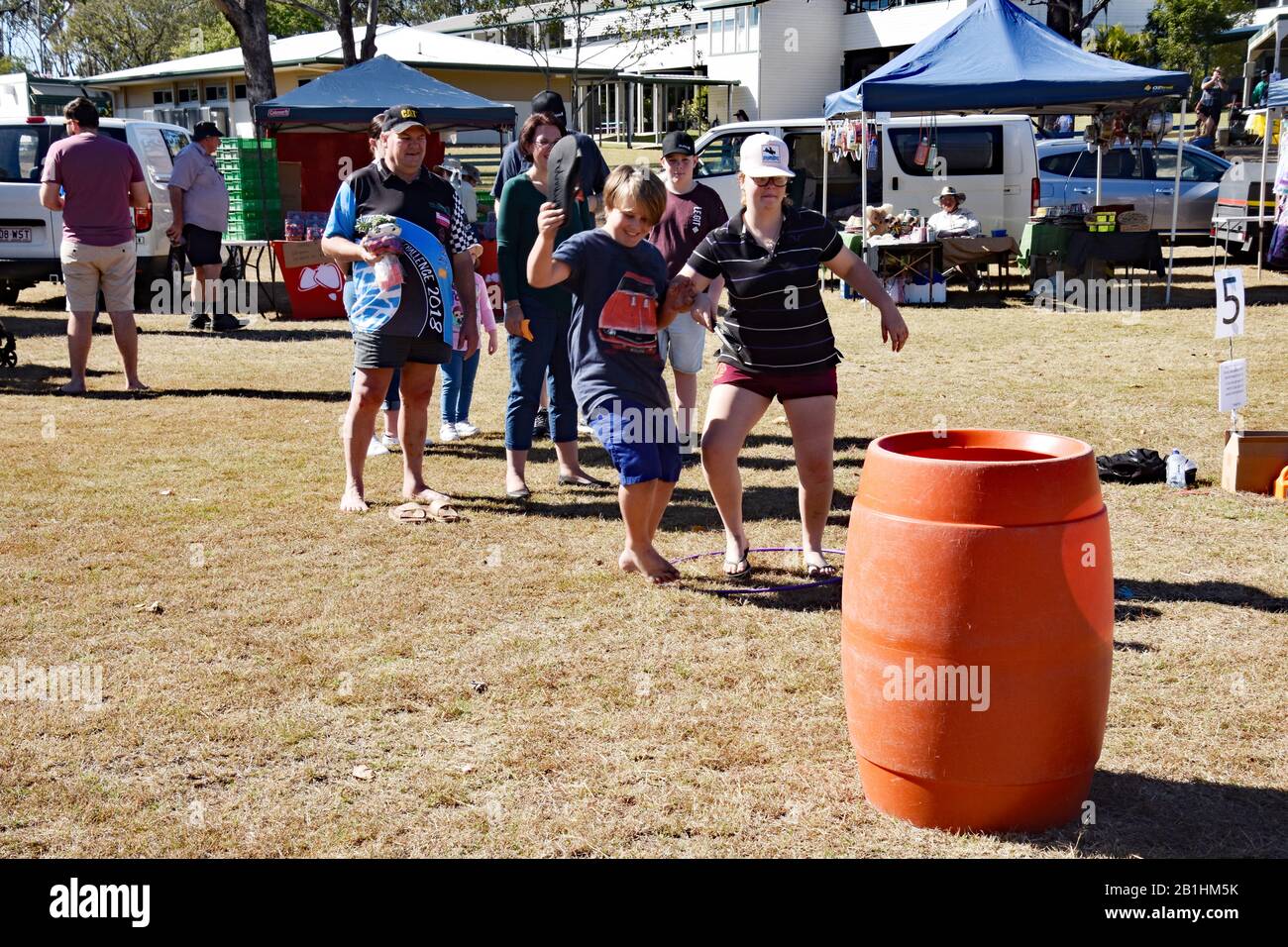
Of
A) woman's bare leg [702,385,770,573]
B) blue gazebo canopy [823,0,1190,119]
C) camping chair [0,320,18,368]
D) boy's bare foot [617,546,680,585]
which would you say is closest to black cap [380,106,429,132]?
woman's bare leg [702,385,770,573]

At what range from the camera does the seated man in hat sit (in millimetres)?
17125

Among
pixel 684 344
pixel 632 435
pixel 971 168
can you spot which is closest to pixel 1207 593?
pixel 632 435

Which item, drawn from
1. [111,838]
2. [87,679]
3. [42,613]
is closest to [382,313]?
[42,613]

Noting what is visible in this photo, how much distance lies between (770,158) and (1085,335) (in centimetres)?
930

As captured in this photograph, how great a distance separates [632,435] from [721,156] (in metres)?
17.6

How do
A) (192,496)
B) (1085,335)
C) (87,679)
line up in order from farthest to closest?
(1085,335) < (192,496) < (87,679)

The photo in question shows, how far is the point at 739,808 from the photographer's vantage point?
3820mm

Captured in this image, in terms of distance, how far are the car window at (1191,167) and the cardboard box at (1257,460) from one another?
16.2 m

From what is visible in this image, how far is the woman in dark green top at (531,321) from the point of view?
7.01 m

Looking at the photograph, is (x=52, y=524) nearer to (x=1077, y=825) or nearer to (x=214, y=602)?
(x=214, y=602)

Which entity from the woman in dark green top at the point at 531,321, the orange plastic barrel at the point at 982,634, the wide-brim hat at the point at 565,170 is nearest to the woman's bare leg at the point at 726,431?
the wide-brim hat at the point at 565,170

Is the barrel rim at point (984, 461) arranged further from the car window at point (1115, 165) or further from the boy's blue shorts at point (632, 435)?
the car window at point (1115, 165)
